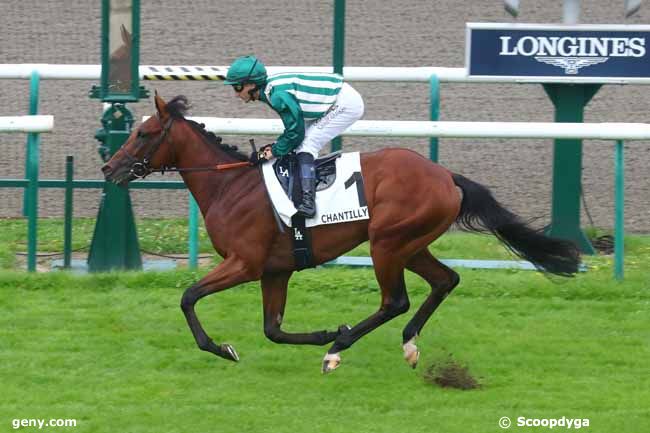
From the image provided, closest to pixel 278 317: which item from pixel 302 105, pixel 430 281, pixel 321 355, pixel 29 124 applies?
pixel 321 355

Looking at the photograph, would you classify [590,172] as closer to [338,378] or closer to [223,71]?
[223,71]

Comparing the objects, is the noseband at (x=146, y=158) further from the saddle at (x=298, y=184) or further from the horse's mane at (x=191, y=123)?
the saddle at (x=298, y=184)

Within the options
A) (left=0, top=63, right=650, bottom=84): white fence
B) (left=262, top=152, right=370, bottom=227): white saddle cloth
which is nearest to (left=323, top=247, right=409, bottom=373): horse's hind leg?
(left=262, top=152, right=370, bottom=227): white saddle cloth

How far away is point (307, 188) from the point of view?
6.80 meters

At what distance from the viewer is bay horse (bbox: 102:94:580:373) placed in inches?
268

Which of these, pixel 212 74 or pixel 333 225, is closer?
pixel 333 225

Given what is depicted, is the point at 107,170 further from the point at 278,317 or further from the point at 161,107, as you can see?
the point at 278,317

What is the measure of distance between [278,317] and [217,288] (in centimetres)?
41

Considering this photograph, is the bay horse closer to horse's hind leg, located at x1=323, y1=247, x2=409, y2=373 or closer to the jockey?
horse's hind leg, located at x1=323, y1=247, x2=409, y2=373

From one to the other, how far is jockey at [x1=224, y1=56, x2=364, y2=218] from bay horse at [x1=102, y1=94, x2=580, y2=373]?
237 mm

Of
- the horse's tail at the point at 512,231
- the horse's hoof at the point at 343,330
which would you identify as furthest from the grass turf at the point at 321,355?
the horse's tail at the point at 512,231

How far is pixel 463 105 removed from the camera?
13.0m

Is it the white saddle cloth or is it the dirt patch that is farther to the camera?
the white saddle cloth

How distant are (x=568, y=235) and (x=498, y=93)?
4678 millimetres
